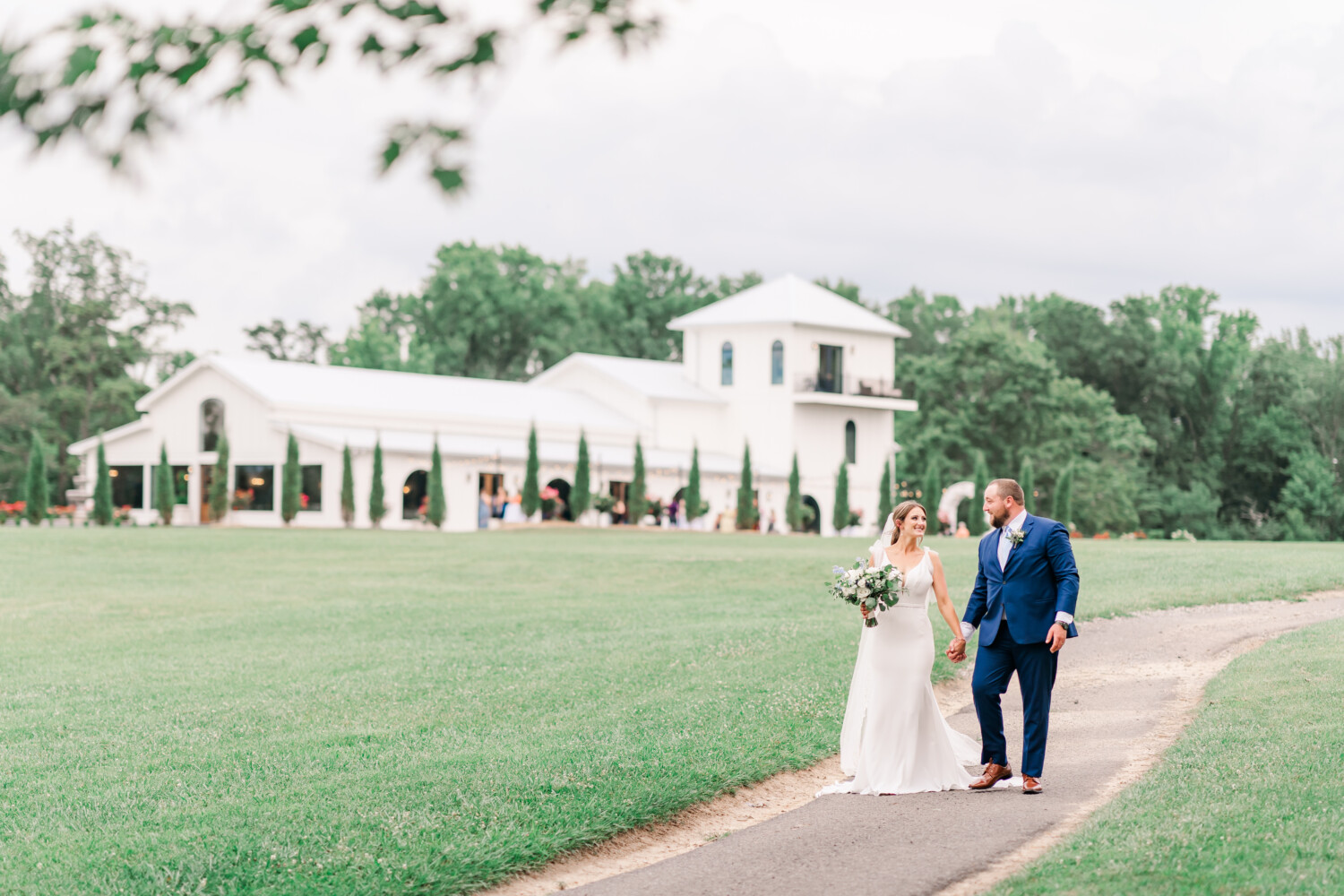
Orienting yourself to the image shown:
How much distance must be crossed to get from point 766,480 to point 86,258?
32.1 meters

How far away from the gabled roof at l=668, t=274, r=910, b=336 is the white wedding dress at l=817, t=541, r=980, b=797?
49.7m

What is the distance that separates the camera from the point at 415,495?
49.4 metres

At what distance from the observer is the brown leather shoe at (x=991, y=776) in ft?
31.8

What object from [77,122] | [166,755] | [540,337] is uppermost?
[540,337]

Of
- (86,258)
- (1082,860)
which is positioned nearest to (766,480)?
(86,258)

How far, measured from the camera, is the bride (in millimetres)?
9781

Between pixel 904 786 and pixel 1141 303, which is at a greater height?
pixel 1141 303

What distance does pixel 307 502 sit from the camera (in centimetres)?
4828

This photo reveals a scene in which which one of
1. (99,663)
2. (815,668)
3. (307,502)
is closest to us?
(815,668)

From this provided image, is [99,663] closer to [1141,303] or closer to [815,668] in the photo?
[815,668]

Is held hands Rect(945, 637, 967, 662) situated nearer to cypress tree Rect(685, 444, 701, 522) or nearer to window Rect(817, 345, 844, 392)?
cypress tree Rect(685, 444, 701, 522)

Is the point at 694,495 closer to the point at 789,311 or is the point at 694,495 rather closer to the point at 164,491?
the point at 789,311

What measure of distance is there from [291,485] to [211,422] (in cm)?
575

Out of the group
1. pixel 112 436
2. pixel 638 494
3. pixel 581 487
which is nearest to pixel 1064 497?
pixel 638 494
